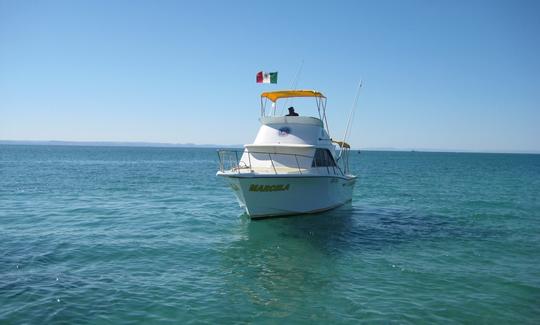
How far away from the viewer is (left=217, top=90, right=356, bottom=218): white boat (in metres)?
15.9

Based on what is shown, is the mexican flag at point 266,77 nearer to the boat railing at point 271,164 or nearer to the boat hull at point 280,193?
the boat railing at point 271,164

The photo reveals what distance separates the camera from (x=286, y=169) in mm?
17188

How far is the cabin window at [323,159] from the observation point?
58.3 ft

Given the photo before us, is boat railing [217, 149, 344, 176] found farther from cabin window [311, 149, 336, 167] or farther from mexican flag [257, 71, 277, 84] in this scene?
mexican flag [257, 71, 277, 84]

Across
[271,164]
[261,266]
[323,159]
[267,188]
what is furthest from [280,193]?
[261,266]

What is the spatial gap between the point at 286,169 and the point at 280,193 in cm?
129

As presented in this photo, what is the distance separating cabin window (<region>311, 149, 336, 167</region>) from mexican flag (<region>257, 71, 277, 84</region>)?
407 cm

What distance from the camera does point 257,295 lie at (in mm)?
9125

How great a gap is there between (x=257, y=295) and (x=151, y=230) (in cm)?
782

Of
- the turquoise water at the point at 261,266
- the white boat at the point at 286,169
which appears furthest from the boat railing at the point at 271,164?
the turquoise water at the point at 261,266

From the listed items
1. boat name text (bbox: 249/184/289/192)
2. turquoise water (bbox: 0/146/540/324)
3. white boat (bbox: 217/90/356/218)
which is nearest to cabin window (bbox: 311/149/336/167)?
white boat (bbox: 217/90/356/218)

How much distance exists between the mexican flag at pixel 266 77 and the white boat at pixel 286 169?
82 cm

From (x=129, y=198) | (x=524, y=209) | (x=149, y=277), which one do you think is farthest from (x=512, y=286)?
(x=129, y=198)

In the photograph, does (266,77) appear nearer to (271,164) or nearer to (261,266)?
(271,164)
